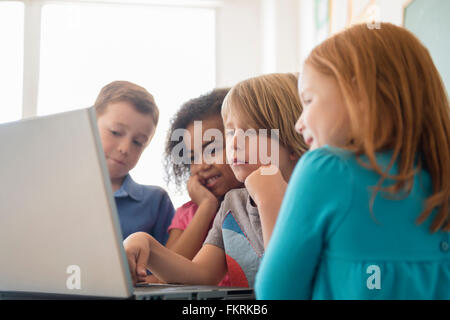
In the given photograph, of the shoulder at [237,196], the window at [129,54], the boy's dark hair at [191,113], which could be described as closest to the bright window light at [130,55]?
the window at [129,54]

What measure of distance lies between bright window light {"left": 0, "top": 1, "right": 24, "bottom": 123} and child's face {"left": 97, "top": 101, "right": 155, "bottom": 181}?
7.01 feet

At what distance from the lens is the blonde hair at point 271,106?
1.01m

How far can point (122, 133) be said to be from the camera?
1.30 meters

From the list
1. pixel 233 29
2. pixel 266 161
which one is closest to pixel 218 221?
pixel 266 161

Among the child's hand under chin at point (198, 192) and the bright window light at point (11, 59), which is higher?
the bright window light at point (11, 59)

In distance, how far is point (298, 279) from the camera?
51 cm

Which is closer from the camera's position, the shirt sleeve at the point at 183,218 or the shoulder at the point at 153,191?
the shirt sleeve at the point at 183,218

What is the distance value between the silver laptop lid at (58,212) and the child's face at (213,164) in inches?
27.3

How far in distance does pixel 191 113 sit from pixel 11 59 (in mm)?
2381

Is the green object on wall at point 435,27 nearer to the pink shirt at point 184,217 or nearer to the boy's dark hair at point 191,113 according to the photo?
the boy's dark hair at point 191,113

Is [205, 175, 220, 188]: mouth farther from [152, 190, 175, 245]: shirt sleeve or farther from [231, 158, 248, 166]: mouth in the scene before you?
[231, 158, 248, 166]: mouth

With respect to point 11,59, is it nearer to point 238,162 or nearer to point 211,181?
point 211,181
